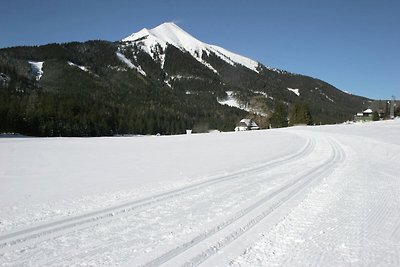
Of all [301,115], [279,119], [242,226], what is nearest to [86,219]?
[242,226]

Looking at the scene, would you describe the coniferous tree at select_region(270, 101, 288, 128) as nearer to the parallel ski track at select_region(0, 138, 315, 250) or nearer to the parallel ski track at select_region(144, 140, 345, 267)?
the parallel ski track at select_region(144, 140, 345, 267)

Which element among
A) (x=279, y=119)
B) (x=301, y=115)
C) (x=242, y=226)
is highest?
(x=301, y=115)

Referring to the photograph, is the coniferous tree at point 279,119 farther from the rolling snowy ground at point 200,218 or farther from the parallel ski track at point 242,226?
the parallel ski track at point 242,226

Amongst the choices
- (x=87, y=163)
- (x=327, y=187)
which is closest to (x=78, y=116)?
(x=87, y=163)

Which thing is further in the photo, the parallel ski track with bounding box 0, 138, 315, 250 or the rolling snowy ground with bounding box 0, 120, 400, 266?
the parallel ski track with bounding box 0, 138, 315, 250

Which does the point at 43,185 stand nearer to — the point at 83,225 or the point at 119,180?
the point at 119,180

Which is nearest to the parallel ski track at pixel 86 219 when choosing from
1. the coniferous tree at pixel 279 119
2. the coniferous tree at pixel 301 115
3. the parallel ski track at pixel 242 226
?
the parallel ski track at pixel 242 226

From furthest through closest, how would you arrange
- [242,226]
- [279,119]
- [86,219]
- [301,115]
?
[279,119] → [301,115] → [86,219] → [242,226]

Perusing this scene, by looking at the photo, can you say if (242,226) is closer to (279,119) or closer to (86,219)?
(86,219)

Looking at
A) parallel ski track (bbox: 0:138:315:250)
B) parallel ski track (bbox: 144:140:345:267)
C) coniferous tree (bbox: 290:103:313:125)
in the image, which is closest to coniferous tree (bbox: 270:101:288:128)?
coniferous tree (bbox: 290:103:313:125)

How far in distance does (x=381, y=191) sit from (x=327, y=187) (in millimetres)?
1307

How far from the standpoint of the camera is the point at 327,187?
10359 mm

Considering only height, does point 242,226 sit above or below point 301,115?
below

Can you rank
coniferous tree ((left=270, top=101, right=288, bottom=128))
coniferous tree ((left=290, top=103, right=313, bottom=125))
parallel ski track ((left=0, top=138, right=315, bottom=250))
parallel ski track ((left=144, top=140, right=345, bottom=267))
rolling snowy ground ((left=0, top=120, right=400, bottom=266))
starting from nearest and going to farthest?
parallel ski track ((left=144, top=140, right=345, bottom=267)), rolling snowy ground ((left=0, top=120, right=400, bottom=266)), parallel ski track ((left=0, top=138, right=315, bottom=250)), coniferous tree ((left=290, top=103, right=313, bottom=125)), coniferous tree ((left=270, top=101, right=288, bottom=128))
